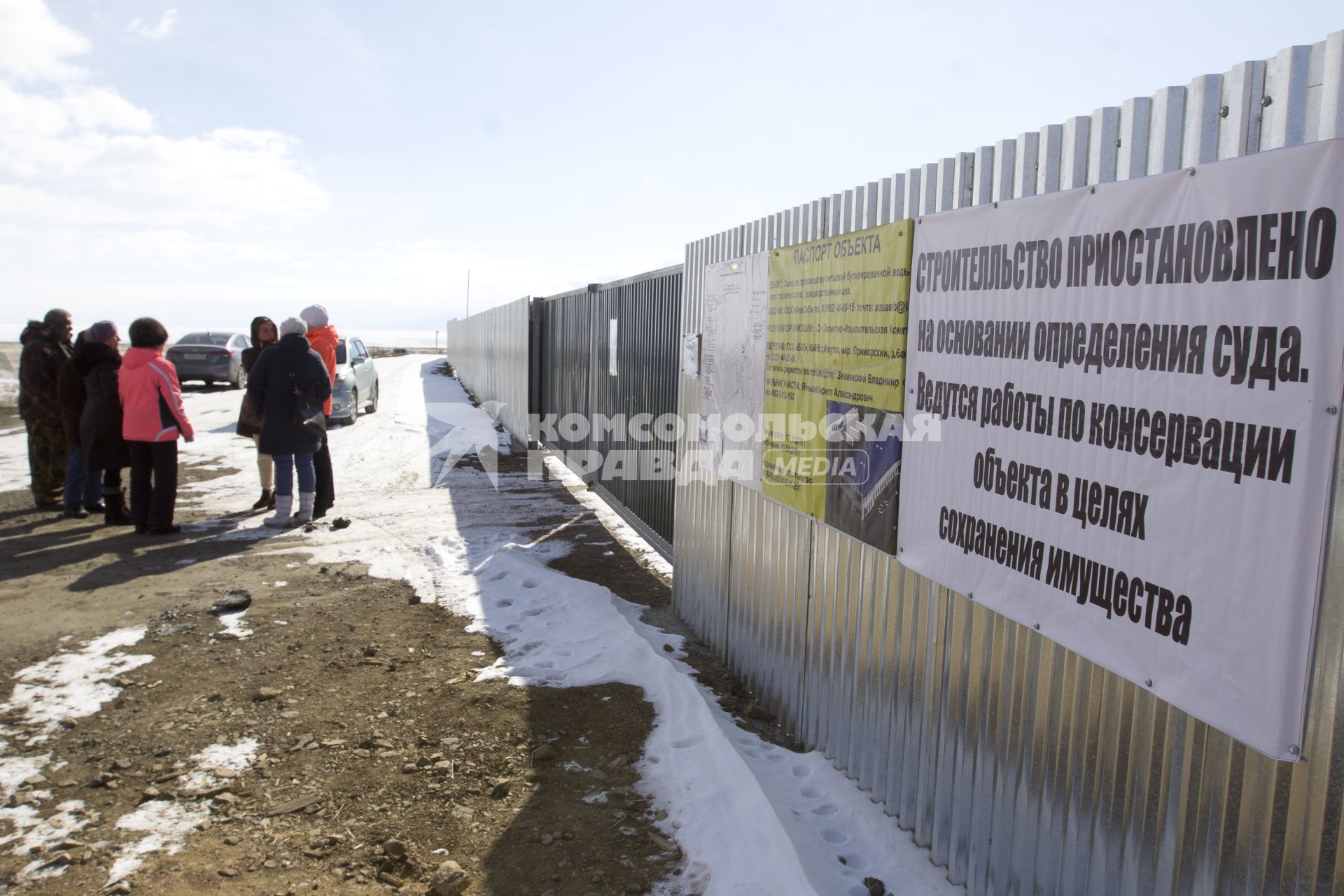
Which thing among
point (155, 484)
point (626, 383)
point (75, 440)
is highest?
point (626, 383)

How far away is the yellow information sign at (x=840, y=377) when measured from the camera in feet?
11.9

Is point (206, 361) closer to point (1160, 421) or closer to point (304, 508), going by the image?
point (304, 508)

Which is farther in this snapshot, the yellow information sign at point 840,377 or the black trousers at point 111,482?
the black trousers at point 111,482

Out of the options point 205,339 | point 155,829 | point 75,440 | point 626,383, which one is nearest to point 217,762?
point 155,829

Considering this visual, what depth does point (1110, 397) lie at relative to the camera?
98.8 inches

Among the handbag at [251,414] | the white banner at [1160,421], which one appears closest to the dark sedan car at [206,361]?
the handbag at [251,414]

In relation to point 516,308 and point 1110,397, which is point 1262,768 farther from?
point 516,308

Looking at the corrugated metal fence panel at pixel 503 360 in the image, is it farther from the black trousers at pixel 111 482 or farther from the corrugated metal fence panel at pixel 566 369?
the black trousers at pixel 111 482

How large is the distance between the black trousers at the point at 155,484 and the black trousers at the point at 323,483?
135cm

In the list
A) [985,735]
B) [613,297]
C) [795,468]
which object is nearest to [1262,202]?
[985,735]

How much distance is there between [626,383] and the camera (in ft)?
29.5

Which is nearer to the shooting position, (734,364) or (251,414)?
(734,364)

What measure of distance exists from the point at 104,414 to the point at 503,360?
9.55 m

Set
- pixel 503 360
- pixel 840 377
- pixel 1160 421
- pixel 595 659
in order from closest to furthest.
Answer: pixel 1160 421 → pixel 840 377 → pixel 595 659 → pixel 503 360
